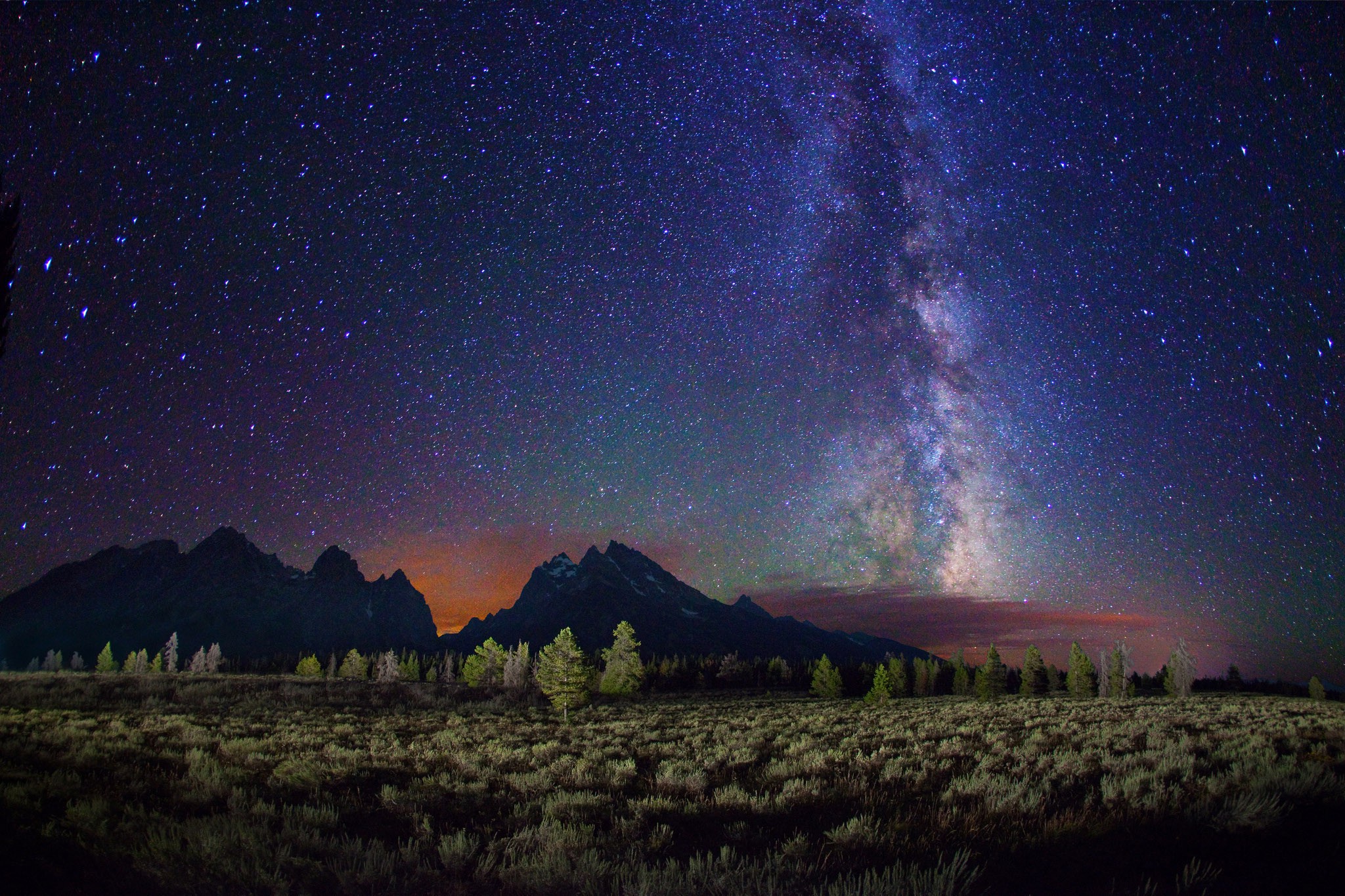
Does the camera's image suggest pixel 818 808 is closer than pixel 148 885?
No

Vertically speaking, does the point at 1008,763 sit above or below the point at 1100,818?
below

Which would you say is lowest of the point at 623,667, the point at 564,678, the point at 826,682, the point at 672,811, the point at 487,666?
the point at 487,666

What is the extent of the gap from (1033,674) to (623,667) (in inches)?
2047

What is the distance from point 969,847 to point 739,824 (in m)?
2.73

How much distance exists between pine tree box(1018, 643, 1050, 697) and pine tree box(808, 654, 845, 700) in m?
24.3

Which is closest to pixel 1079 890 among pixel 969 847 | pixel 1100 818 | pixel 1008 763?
pixel 969 847

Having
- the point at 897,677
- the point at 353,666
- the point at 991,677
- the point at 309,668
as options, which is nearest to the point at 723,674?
the point at 897,677

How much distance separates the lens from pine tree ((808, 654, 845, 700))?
6162 cm

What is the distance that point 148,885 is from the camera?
5457 mm

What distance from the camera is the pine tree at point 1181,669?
62.9 meters

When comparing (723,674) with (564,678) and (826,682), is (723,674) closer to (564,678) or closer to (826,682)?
(826,682)

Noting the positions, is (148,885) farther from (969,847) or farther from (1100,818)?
(1100,818)

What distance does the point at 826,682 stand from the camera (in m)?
62.0

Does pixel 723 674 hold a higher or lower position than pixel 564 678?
lower
